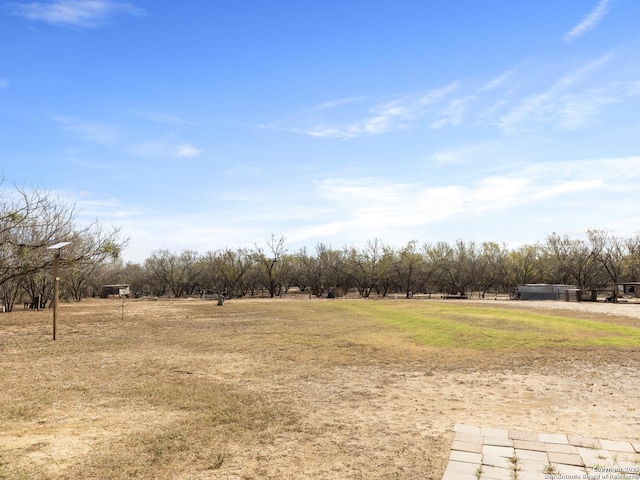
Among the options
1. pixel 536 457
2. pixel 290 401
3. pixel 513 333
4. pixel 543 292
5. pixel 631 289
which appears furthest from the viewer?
pixel 543 292

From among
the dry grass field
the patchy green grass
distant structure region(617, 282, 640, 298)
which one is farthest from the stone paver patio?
distant structure region(617, 282, 640, 298)

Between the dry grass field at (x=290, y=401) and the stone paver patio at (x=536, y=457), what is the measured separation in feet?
0.88

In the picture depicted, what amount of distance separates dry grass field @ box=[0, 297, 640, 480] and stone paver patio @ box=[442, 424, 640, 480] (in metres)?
→ 0.27

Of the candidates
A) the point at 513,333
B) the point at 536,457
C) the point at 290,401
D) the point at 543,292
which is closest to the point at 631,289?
the point at 543,292

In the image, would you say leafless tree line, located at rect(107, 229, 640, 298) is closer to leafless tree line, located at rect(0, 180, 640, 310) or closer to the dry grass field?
leafless tree line, located at rect(0, 180, 640, 310)

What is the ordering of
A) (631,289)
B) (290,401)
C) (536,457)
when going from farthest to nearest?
(631,289), (290,401), (536,457)

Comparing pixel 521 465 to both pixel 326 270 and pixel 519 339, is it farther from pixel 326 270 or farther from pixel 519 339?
pixel 326 270

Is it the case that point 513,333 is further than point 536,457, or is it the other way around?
point 513,333

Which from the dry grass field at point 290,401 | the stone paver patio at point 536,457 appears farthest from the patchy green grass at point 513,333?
the stone paver patio at point 536,457

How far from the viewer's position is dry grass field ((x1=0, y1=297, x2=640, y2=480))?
4.95 m

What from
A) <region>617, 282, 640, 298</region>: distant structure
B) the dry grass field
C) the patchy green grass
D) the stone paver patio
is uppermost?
<region>617, 282, 640, 298</region>: distant structure

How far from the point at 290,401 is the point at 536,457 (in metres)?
3.89

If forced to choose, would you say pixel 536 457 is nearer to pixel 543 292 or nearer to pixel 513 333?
pixel 513 333

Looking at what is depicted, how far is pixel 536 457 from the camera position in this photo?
15.8 ft
